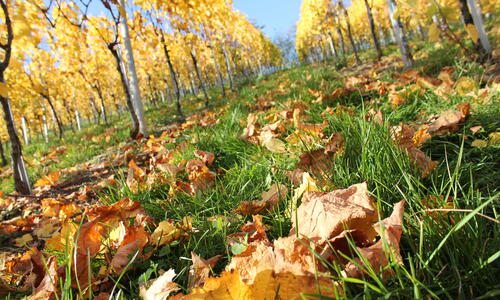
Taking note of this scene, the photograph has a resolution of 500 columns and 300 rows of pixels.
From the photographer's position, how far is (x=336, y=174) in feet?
3.78

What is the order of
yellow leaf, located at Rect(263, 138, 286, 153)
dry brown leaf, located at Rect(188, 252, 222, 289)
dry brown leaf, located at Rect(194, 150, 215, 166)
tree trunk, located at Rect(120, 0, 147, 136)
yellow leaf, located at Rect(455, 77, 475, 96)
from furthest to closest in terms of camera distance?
tree trunk, located at Rect(120, 0, 147, 136)
yellow leaf, located at Rect(455, 77, 475, 96)
dry brown leaf, located at Rect(194, 150, 215, 166)
yellow leaf, located at Rect(263, 138, 286, 153)
dry brown leaf, located at Rect(188, 252, 222, 289)

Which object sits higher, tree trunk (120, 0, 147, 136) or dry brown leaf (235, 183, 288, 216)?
tree trunk (120, 0, 147, 136)

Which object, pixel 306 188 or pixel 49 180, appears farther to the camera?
pixel 49 180

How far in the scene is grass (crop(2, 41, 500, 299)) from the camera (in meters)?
0.56

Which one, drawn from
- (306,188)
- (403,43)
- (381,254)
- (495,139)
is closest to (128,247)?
(306,188)

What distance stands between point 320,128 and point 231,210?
734 mm

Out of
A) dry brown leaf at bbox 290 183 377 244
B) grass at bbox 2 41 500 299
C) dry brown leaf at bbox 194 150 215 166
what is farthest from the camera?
dry brown leaf at bbox 194 150 215 166

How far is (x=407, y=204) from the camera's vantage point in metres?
0.89

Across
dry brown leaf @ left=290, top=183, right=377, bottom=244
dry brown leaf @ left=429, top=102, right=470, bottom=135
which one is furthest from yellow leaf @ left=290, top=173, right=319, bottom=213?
dry brown leaf @ left=429, top=102, right=470, bottom=135

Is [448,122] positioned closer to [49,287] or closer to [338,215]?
[338,215]

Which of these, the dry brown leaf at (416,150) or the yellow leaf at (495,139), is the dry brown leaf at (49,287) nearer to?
the dry brown leaf at (416,150)

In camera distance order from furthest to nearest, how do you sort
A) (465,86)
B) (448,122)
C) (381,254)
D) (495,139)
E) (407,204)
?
(465,86)
(448,122)
(495,139)
(407,204)
(381,254)

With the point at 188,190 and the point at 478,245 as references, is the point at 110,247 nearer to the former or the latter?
the point at 188,190

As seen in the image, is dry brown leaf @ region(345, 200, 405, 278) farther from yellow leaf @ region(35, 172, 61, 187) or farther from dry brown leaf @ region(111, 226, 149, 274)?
yellow leaf @ region(35, 172, 61, 187)
